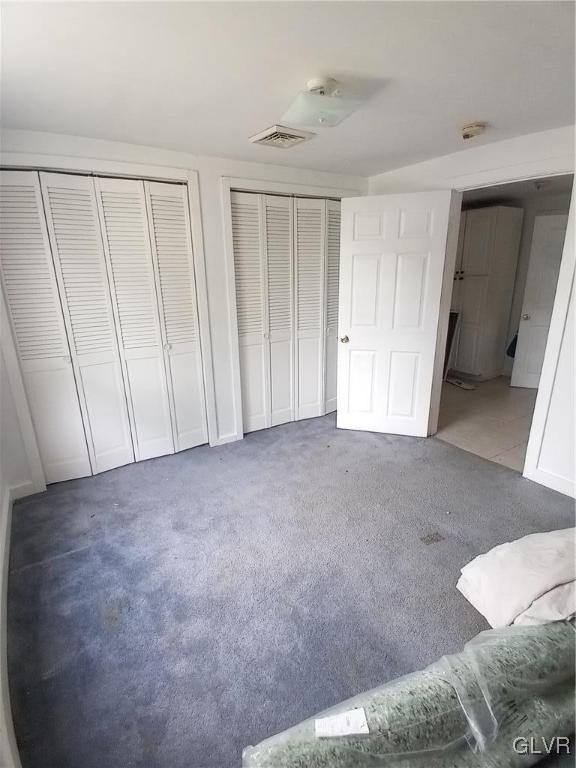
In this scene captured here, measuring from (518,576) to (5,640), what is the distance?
211 cm

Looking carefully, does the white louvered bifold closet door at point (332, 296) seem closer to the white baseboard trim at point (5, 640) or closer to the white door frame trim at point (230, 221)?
the white door frame trim at point (230, 221)

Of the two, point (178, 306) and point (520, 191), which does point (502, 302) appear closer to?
point (520, 191)

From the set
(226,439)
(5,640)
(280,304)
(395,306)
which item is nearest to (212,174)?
(280,304)

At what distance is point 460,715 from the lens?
3.43 feet

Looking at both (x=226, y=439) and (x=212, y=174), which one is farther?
(x=226, y=439)

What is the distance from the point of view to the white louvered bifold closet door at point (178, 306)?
9.21ft

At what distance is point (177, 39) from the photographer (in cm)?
138

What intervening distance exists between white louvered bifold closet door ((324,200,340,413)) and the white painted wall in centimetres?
27

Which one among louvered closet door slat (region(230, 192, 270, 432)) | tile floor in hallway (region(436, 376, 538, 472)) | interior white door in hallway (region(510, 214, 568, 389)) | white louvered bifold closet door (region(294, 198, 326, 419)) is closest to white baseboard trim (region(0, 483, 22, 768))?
louvered closet door slat (region(230, 192, 270, 432))

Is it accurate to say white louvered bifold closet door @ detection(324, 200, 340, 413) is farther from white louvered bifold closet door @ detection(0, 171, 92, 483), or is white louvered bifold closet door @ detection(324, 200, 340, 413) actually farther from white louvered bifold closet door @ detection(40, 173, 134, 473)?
white louvered bifold closet door @ detection(0, 171, 92, 483)

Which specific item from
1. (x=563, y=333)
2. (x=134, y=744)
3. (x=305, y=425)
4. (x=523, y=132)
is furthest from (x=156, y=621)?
(x=523, y=132)

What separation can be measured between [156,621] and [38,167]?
8.62 ft

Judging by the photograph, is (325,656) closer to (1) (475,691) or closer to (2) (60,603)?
(1) (475,691)

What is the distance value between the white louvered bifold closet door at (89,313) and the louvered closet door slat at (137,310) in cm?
6
